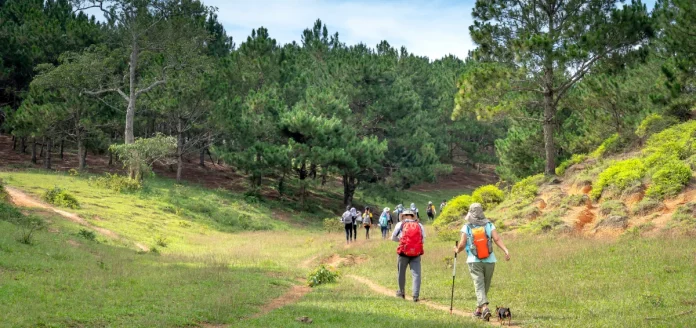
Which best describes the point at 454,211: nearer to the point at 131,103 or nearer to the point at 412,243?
the point at 412,243

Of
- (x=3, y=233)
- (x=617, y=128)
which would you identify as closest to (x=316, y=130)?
(x=617, y=128)

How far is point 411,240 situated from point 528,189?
14100 millimetres

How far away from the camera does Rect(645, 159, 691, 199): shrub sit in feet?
55.7

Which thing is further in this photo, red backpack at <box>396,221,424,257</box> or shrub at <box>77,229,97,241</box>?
shrub at <box>77,229,97,241</box>

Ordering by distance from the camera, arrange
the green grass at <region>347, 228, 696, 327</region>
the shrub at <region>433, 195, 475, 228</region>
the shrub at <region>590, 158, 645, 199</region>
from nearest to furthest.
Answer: the green grass at <region>347, 228, 696, 327</region> → the shrub at <region>590, 158, 645, 199</region> → the shrub at <region>433, 195, 475, 228</region>

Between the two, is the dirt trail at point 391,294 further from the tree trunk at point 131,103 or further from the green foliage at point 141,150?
the tree trunk at point 131,103

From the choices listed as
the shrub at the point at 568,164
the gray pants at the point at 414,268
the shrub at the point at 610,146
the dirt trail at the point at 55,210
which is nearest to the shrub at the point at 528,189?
the shrub at the point at 568,164

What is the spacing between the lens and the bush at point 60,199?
26141 millimetres

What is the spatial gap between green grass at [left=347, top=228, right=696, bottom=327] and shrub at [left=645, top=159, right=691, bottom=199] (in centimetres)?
316

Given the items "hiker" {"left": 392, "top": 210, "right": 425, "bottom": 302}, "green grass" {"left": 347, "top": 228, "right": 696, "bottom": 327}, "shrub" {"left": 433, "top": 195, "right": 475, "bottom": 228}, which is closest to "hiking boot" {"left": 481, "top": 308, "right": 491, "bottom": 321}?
"green grass" {"left": 347, "top": 228, "right": 696, "bottom": 327}

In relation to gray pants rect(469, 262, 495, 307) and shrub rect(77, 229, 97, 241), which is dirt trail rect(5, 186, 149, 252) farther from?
gray pants rect(469, 262, 495, 307)

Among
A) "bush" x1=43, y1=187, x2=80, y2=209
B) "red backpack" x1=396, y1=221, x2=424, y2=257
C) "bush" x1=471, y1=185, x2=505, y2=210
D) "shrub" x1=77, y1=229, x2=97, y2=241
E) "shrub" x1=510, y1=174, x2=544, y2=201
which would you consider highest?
"shrub" x1=510, y1=174, x2=544, y2=201

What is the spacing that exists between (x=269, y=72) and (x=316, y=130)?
48.6ft

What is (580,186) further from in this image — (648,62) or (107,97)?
(107,97)
